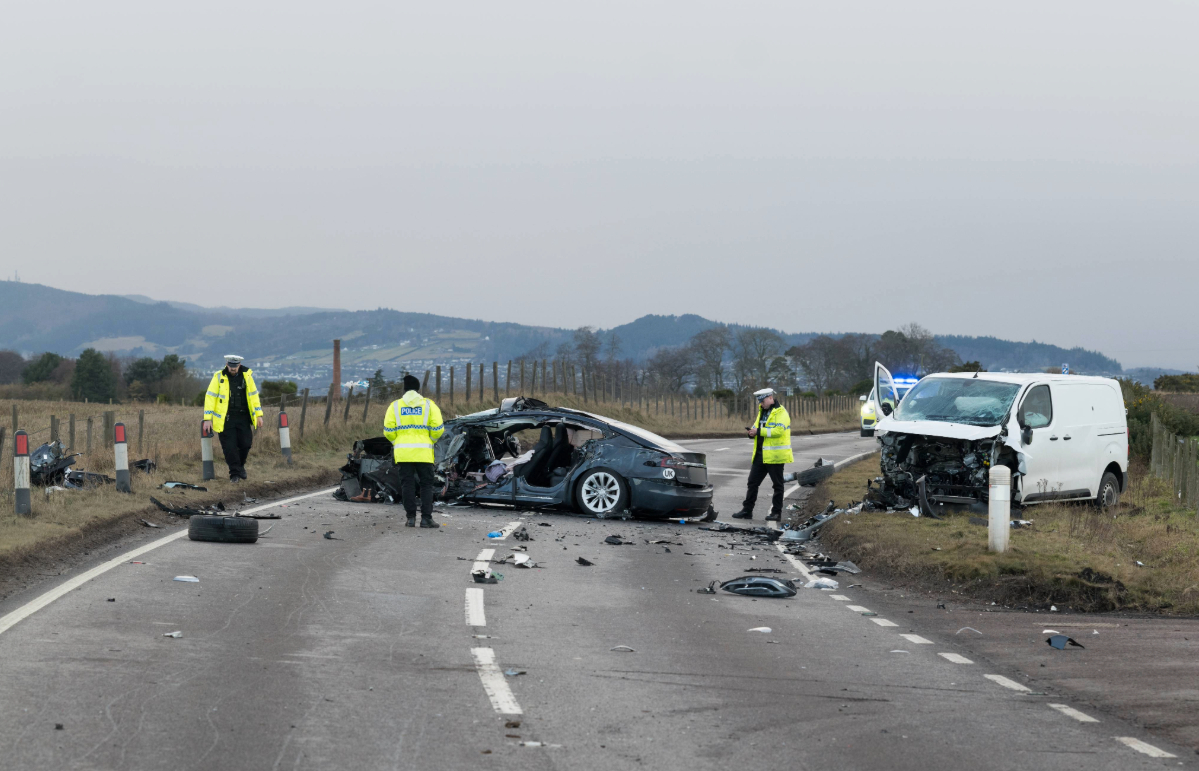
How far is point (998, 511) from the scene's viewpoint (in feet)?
38.0

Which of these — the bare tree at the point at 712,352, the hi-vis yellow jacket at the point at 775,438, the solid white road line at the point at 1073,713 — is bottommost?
the solid white road line at the point at 1073,713

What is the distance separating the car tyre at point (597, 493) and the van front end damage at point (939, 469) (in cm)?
361

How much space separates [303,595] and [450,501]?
7448mm

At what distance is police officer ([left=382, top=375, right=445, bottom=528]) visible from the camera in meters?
14.1

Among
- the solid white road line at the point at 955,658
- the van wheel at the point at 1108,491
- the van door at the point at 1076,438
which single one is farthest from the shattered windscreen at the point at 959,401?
the solid white road line at the point at 955,658

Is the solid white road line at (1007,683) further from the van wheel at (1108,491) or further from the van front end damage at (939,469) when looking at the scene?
the van wheel at (1108,491)

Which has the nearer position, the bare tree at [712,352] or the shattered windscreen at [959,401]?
the shattered windscreen at [959,401]

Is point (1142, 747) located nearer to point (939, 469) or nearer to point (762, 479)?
point (939, 469)

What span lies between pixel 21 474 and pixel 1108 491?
14.2 metres

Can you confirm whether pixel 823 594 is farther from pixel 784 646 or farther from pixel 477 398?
pixel 477 398

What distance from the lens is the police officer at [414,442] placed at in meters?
14.1

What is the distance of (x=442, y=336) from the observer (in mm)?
186000

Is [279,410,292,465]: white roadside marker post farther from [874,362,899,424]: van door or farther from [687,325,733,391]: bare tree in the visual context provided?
[687,325,733,391]: bare tree

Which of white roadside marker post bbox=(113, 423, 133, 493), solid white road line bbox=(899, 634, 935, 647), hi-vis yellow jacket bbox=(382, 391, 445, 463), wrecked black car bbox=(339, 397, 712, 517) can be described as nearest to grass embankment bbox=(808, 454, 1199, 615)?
wrecked black car bbox=(339, 397, 712, 517)
